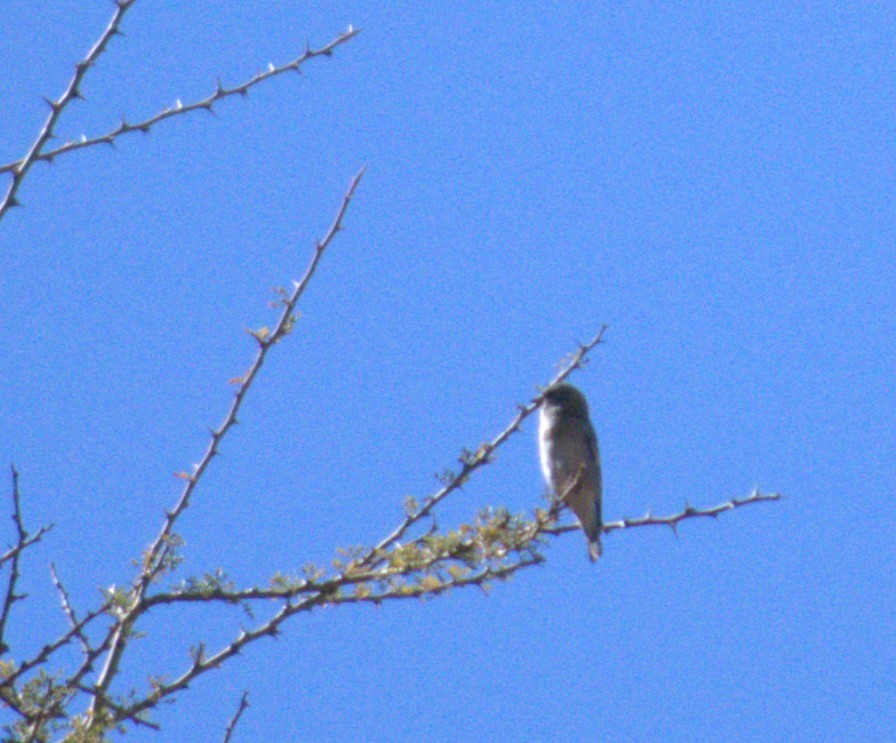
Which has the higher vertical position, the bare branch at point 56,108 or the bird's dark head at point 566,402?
the bird's dark head at point 566,402

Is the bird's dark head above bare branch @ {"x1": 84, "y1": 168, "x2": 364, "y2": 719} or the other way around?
above

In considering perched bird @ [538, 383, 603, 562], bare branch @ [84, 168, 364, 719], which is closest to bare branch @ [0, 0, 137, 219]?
bare branch @ [84, 168, 364, 719]

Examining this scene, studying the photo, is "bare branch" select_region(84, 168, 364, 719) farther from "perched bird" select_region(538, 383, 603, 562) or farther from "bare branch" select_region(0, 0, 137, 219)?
"perched bird" select_region(538, 383, 603, 562)

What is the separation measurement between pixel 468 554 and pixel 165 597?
2.57 feet

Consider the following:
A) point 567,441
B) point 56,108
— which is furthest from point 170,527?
point 567,441

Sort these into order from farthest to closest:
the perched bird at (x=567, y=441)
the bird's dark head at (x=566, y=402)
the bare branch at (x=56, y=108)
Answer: the bird's dark head at (x=566, y=402) < the perched bird at (x=567, y=441) < the bare branch at (x=56, y=108)

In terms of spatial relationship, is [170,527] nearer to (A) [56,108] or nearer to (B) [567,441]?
(A) [56,108]

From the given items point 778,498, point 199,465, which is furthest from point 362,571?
point 778,498

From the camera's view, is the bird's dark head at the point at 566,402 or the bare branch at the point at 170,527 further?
the bird's dark head at the point at 566,402

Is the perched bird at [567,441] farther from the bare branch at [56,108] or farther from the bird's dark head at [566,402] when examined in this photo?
the bare branch at [56,108]

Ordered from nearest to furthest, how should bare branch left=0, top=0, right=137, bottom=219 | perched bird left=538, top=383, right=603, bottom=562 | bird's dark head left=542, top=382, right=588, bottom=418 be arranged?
bare branch left=0, top=0, right=137, bottom=219
perched bird left=538, top=383, right=603, bottom=562
bird's dark head left=542, top=382, right=588, bottom=418

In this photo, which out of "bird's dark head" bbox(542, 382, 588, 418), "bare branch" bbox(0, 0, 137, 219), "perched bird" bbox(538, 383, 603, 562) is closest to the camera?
"bare branch" bbox(0, 0, 137, 219)

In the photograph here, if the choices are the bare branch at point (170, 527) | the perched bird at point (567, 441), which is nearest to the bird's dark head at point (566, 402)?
the perched bird at point (567, 441)

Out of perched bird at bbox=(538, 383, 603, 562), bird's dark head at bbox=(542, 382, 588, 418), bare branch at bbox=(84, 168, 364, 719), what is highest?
bird's dark head at bbox=(542, 382, 588, 418)
